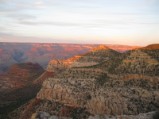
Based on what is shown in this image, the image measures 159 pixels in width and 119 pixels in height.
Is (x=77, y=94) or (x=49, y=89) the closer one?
(x=77, y=94)

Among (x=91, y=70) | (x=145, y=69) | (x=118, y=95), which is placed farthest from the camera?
(x=91, y=70)

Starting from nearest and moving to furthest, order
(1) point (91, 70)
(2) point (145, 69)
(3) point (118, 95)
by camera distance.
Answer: (3) point (118, 95), (2) point (145, 69), (1) point (91, 70)

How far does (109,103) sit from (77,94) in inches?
441

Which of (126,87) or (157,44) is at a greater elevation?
(157,44)

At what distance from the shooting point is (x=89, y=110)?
82.0m

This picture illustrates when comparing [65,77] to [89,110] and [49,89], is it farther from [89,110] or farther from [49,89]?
[89,110]

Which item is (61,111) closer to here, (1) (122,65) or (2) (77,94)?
(2) (77,94)

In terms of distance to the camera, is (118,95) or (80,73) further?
(80,73)

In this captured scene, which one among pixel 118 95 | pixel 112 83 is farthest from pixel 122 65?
pixel 118 95

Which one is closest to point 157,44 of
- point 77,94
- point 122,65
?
point 122,65

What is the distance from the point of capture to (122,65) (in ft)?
289

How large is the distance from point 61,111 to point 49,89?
10.6 m

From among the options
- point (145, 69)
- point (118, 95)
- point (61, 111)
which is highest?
point (145, 69)

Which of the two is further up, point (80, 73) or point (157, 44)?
point (157, 44)
